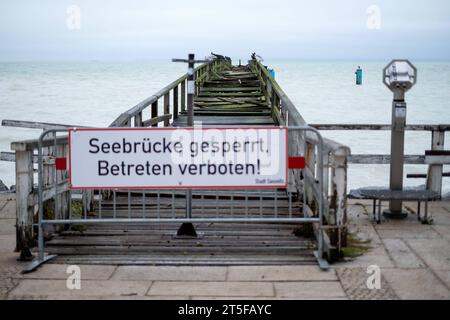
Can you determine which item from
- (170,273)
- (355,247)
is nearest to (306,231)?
(355,247)

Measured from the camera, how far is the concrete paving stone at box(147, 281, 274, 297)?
5223 millimetres

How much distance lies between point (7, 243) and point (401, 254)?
4295 millimetres

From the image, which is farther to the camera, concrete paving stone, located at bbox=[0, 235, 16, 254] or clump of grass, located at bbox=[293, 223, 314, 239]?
clump of grass, located at bbox=[293, 223, 314, 239]

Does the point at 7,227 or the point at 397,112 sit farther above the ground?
the point at 397,112

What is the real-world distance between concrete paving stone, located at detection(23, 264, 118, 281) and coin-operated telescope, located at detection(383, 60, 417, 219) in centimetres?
393

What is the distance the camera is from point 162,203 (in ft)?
28.1

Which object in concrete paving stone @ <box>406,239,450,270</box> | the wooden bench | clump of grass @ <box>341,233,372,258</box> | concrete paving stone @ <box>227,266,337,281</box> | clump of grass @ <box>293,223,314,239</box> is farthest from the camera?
the wooden bench

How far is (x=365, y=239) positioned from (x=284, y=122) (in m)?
5.75

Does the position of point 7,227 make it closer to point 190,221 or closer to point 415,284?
point 190,221

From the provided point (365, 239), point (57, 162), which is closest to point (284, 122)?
point (365, 239)

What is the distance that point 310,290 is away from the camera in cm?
532

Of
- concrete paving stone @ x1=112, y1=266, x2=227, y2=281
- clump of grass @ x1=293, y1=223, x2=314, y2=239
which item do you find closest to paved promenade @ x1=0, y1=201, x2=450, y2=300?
concrete paving stone @ x1=112, y1=266, x2=227, y2=281

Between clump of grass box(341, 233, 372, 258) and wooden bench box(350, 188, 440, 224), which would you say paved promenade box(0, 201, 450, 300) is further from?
wooden bench box(350, 188, 440, 224)

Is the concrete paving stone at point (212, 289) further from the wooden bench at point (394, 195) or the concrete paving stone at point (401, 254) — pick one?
the wooden bench at point (394, 195)
